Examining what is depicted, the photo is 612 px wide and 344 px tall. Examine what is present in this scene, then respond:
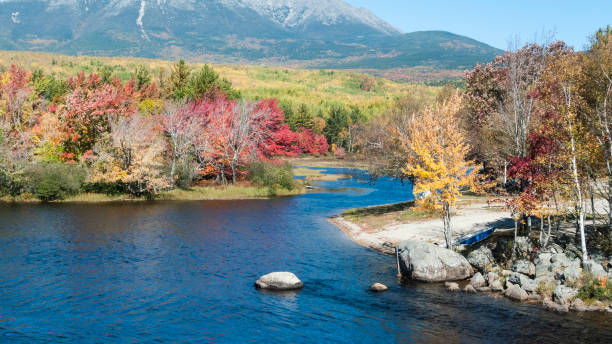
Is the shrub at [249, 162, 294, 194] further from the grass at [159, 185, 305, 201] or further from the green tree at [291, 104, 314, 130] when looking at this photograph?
the green tree at [291, 104, 314, 130]

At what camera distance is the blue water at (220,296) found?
23266 mm

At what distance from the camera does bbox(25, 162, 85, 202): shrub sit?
59278 mm

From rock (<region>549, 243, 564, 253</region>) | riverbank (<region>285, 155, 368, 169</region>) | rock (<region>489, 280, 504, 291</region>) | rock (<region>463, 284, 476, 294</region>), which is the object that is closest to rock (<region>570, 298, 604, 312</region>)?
rock (<region>489, 280, 504, 291</region>)

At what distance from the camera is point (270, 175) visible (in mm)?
73000

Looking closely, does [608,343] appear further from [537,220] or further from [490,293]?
[537,220]

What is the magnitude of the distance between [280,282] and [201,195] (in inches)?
1575

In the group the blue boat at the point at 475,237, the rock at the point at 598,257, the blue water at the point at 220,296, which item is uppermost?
the rock at the point at 598,257

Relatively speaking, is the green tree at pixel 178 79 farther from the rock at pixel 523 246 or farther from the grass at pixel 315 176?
the rock at pixel 523 246

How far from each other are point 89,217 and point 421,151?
34061 millimetres

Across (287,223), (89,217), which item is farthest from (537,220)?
(89,217)

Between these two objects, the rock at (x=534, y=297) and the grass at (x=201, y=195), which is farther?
the grass at (x=201, y=195)

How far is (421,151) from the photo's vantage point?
34.8 metres

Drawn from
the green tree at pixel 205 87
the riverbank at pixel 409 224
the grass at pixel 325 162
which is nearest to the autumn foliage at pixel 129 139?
the green tree at pixel 205 87

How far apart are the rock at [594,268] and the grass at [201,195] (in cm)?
4677
